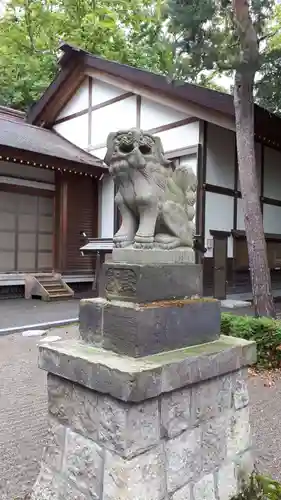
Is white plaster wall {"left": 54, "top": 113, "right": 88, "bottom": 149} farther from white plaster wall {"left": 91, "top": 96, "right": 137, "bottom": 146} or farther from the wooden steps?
the wooden steps

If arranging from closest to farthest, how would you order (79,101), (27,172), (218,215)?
(218,215)
(27,172)
(79,101)

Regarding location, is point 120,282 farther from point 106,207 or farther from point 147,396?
point 106,207

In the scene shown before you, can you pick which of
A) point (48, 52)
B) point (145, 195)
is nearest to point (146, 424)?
point (145, 195)

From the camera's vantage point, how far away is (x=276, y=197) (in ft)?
41.1

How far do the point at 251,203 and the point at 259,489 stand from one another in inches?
197

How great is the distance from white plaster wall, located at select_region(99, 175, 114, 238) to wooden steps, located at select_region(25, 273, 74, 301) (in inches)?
86.7

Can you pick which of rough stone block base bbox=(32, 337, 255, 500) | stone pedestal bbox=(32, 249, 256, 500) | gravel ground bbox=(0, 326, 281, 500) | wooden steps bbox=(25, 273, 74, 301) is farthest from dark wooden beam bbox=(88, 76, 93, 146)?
rough stone block base bbox=(32, 337, 255, 500)

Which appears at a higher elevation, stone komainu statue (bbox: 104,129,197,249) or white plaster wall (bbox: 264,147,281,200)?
white plaster wall (bbox: 264,147,281,200)

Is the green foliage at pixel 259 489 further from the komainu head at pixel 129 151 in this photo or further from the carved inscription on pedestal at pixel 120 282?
the komainu head at pixel 129 151

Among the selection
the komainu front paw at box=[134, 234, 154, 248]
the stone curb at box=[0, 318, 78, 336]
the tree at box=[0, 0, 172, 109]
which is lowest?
the stone curb at box=[0, 318, 78, 336]

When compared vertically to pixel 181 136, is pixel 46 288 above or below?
below

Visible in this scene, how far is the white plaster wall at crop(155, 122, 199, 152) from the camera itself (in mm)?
10188

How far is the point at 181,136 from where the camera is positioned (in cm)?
1045

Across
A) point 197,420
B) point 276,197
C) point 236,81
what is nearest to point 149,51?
point 276,197
